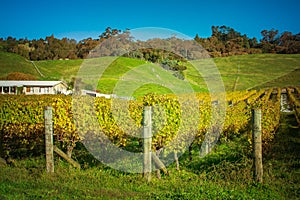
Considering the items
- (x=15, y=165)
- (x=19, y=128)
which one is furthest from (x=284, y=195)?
(x=19, y=128)

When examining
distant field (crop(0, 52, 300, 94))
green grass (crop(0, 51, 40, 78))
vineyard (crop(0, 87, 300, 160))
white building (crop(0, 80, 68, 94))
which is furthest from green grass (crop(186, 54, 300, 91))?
vineyard (crop(0, 87, 300, 160))

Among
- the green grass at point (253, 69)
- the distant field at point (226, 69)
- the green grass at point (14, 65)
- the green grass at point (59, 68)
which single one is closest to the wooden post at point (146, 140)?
the distant field at point (226, 69)

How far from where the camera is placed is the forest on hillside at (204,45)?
106m

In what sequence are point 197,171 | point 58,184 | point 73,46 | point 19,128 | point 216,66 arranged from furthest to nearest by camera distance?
point 73,46 → point 216,66 → point 19,128 → point 197,171 → point 58,184

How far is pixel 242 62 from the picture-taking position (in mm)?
104375

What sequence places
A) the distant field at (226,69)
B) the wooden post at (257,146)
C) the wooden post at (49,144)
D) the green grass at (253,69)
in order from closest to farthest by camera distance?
the wooden post at (257,146) → the wooden post at (49,144) → the distant field at (226,69) → the green grass at (253,69)

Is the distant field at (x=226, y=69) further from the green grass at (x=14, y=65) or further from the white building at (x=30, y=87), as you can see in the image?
the white building at (x=30, y=87)

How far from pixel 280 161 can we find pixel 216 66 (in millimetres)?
93428

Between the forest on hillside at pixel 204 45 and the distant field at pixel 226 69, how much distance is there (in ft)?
27.4

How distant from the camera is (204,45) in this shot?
113 meters

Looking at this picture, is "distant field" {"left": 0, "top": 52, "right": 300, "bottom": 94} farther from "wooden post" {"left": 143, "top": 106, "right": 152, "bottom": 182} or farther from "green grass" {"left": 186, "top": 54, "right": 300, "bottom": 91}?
"wooden post" {"left": 143, "top": 106, "right": 152, "bottom": 182}

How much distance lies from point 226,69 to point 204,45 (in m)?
17.7

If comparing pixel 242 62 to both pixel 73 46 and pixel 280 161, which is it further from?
pixel 280 161

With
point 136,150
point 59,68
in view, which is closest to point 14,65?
point 59,68
